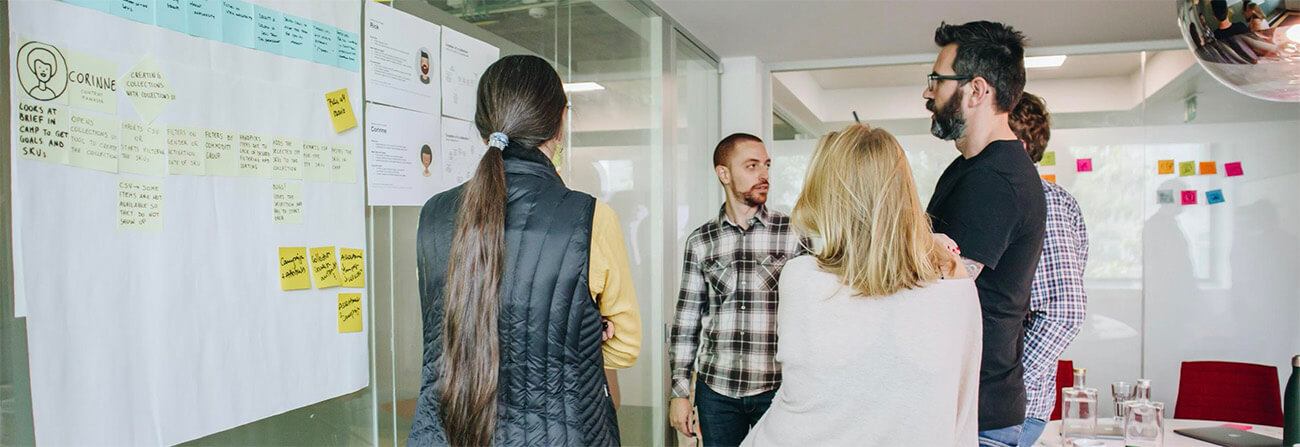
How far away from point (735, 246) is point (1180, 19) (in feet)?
5.95

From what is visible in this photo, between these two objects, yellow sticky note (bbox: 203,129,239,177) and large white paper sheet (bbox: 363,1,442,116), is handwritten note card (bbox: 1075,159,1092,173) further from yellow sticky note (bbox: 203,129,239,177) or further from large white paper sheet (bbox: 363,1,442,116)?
yellow sticky note (bbox: 203,129,239,177)

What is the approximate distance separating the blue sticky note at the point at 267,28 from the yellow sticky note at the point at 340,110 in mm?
156

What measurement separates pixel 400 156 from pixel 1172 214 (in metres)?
4.08

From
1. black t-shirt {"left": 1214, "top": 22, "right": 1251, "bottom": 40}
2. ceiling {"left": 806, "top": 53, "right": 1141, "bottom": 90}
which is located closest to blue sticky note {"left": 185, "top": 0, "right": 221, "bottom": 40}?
black t-shirt {"left": 1214, "top": 22, "right": 1251, "bottom": 40}

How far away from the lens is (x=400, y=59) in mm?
1888

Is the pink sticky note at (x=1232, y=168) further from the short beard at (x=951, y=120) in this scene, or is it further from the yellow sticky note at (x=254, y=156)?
the yellow sticky note at (x=254, y=156)

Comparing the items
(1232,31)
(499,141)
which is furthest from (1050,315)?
(499,141)

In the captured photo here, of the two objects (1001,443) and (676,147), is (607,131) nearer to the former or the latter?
(676,147)

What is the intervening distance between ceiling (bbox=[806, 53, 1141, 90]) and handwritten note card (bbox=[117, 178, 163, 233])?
13.1ft

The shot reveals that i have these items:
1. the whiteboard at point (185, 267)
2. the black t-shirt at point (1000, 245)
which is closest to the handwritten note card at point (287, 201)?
the whiteboard at point (185, 267)

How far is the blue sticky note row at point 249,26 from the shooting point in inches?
52.0

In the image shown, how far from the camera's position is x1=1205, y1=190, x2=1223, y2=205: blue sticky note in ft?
14.2

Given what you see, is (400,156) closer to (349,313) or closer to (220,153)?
(349,313)

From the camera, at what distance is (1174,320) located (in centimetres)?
438
